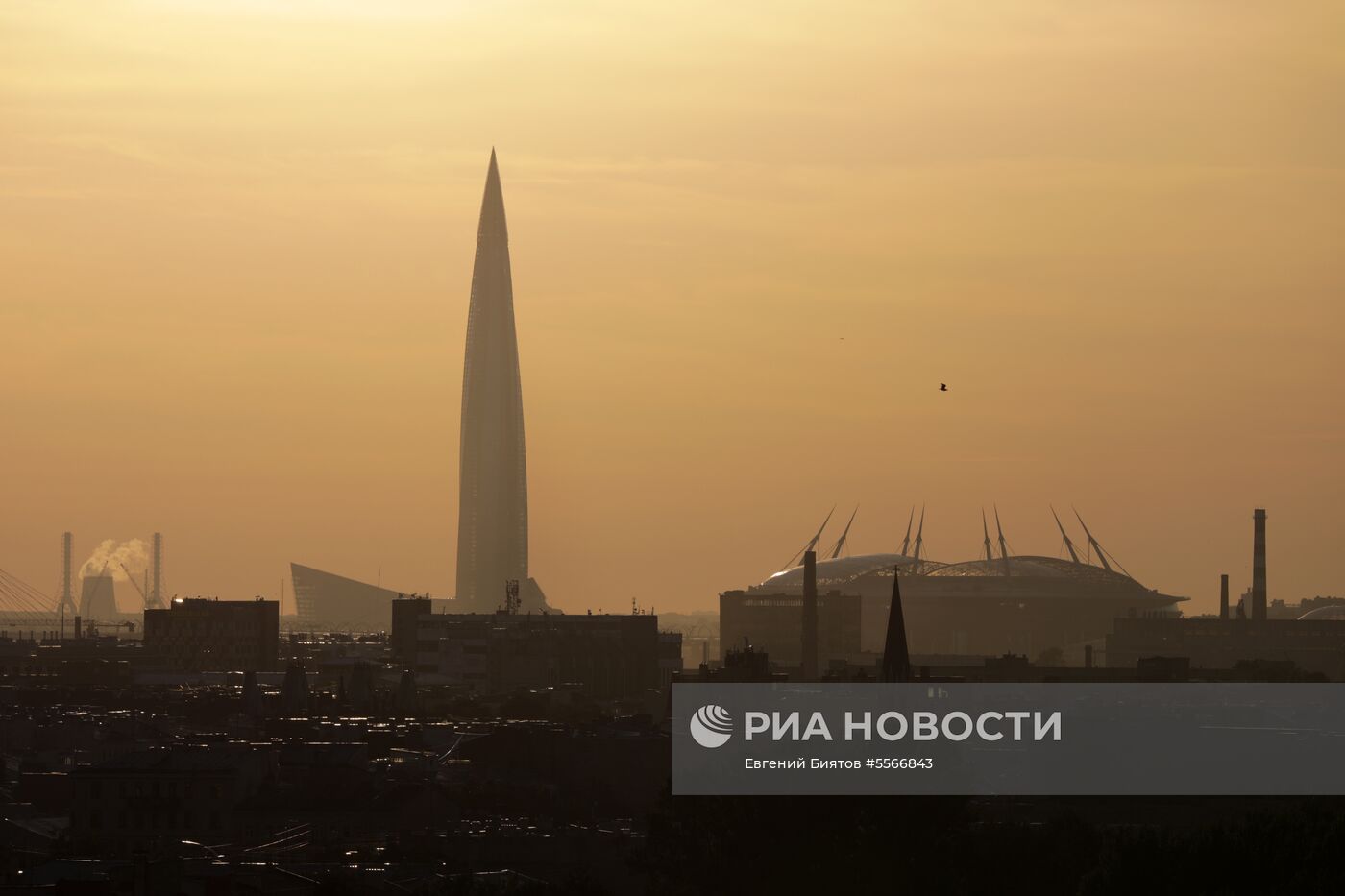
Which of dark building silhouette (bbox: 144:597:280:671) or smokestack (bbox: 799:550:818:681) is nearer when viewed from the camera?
smokestack (bbox: 799:550:818:681)

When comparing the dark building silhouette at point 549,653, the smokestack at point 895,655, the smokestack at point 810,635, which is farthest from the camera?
the dark building silhouette at point 549,653

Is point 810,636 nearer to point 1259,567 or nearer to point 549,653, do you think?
point 549,653

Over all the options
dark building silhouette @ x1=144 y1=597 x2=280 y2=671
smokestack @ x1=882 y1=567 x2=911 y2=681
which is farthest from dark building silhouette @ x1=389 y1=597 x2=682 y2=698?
smokestack @ x1=882 y1=567 x2=911 y2=681

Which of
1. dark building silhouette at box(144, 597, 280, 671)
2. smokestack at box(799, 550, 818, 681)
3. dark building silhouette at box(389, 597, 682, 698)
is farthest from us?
dark building silhouette at box(144, 597, 280, 671)

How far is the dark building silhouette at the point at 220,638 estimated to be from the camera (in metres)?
188

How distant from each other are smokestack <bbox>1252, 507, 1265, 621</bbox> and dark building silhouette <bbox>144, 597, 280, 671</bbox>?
72.4 metres

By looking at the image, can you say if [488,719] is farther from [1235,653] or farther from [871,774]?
[1235,653]

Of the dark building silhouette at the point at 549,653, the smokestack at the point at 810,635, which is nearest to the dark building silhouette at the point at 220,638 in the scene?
the dark building silhouette at the point at 549,653

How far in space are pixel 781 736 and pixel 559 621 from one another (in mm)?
93577

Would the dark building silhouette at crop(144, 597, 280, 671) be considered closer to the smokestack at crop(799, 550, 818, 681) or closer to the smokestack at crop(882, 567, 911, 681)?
the smokestack at crop(799, 550, 818, 681)

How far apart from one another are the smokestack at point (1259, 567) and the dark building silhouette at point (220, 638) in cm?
7243

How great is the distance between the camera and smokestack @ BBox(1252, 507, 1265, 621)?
619ft

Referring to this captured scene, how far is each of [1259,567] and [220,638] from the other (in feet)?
253

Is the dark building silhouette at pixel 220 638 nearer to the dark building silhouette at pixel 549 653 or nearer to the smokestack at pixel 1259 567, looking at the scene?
the dark building silhouette at pixel 549 653
